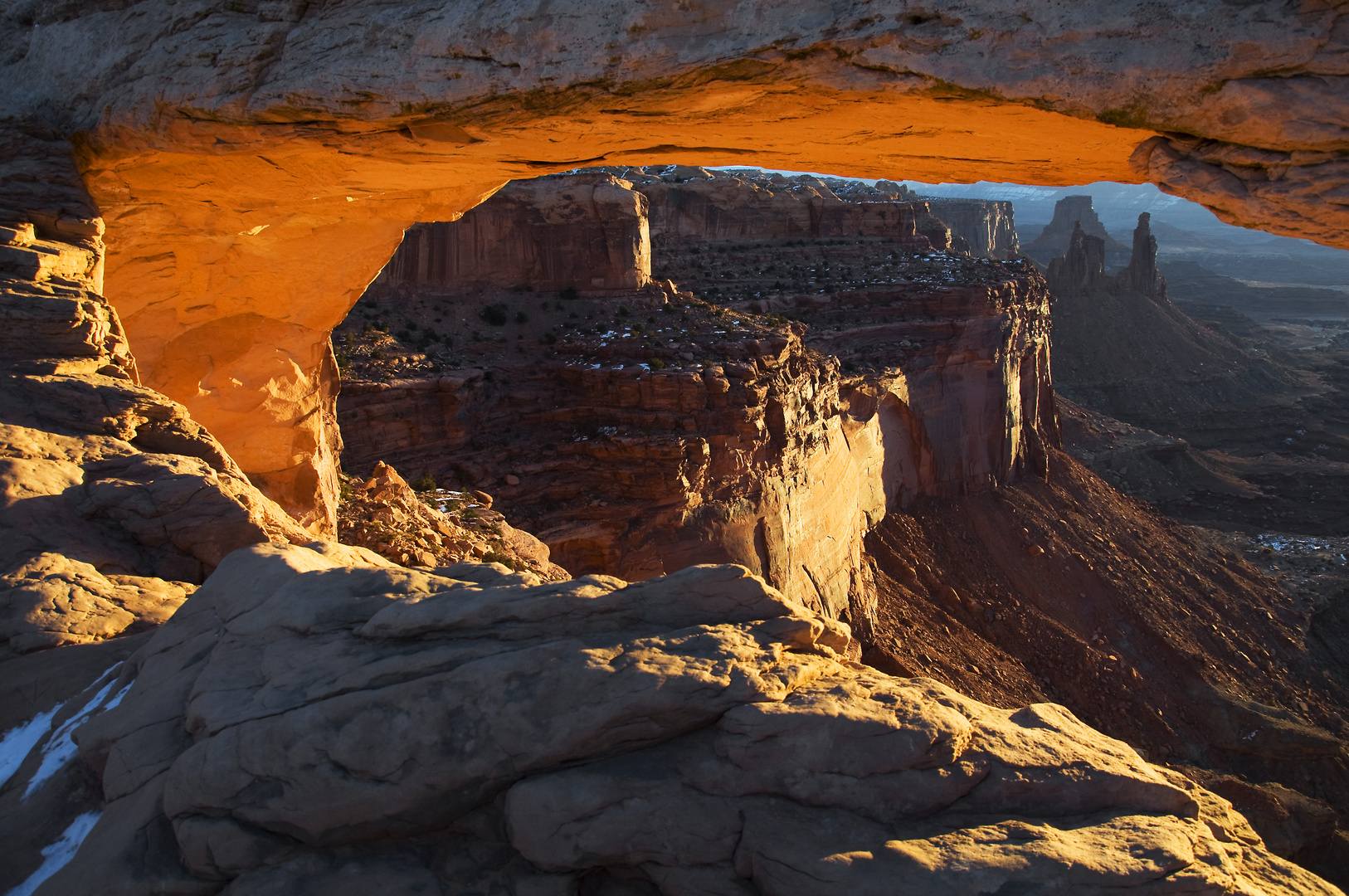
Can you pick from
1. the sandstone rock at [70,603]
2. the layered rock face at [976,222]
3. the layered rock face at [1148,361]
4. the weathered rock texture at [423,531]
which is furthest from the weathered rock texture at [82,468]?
the layered rock face at [976,222]

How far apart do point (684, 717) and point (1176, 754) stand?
24104 mm

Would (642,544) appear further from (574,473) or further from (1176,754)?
(1176,754)

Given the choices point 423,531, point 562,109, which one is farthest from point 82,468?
point 423,531

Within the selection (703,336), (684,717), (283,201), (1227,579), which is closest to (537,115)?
(283,201)

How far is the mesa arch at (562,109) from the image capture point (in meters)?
4.07

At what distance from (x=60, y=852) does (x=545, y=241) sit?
73.3 ft

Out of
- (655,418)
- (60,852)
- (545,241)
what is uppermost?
(545,241)

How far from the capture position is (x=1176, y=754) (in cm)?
2191

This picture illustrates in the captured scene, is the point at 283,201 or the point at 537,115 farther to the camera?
the point at 283,201

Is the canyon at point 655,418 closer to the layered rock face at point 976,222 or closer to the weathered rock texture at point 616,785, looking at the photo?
the weathered rock texture at point 616,785

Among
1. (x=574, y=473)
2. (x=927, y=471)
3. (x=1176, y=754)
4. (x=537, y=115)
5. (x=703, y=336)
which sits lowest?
(x=1176, y=754)

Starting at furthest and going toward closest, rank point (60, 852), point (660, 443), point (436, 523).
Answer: point (660, 443)
point (436, 523)
point (60, 852)

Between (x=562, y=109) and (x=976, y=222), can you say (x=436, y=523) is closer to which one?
(x=562, y=109)

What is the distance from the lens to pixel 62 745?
426 centimetres
